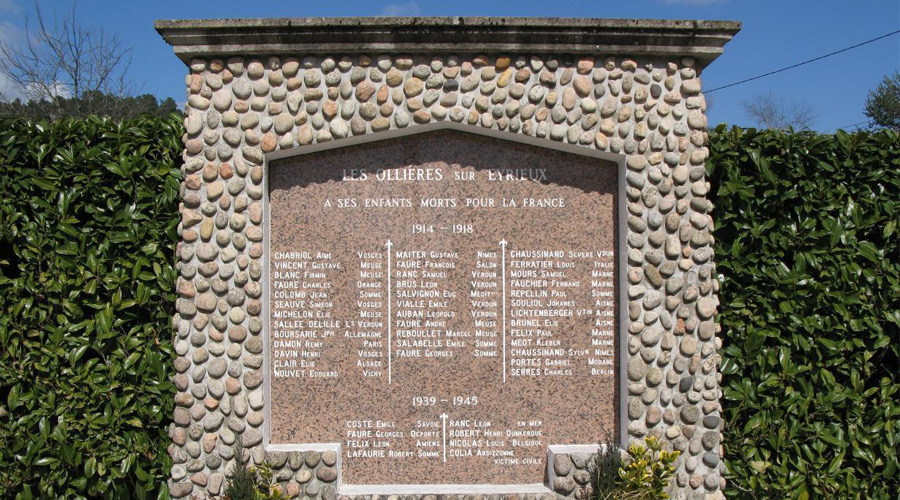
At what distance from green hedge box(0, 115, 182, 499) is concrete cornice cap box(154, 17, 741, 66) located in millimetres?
813

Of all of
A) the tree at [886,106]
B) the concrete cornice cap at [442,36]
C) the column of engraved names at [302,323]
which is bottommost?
the column of engraved names at [302,323]

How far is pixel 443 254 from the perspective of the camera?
418 cm

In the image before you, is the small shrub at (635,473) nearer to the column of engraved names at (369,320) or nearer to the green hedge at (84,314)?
the column of engraved names at (369,320)

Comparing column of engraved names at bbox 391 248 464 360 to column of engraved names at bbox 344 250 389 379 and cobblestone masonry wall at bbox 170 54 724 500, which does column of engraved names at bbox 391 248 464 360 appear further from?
cobblestone masonry wall at bbox 170 54 724 500

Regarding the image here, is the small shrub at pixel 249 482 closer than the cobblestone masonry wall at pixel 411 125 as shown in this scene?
Yes

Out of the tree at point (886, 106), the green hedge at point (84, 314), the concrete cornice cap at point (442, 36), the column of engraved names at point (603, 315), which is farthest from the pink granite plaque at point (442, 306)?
the tree at point (886, 106)

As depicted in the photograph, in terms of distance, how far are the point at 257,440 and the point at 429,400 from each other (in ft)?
4.09

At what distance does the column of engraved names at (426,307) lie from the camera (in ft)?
13.6

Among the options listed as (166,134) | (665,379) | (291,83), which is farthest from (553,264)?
(166,134)

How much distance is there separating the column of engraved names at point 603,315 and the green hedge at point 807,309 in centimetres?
84

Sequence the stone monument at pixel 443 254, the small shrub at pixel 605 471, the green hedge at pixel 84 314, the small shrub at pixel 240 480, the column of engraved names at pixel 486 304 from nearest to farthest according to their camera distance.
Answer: the small shrub at pixel 240 480
the small shrub at pixel 605 471
the stone monument at pixel 443 254
the green hedge at pixel 84 314
the column of engraved names at pixel 486 304

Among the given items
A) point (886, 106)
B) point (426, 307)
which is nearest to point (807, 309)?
point (426, 307)

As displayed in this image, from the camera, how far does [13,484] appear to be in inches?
160

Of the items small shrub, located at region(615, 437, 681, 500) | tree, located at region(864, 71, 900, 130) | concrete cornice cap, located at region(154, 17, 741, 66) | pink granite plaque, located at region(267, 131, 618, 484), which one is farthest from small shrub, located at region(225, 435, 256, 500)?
tree, located at region(864, 71, 900, 130)
